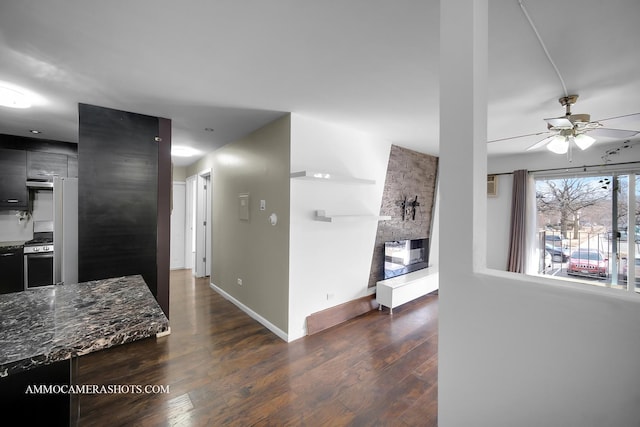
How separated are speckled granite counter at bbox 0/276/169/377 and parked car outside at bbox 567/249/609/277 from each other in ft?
18.9

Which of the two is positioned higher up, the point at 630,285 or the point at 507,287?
the point at 507,287

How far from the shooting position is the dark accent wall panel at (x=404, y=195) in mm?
4078

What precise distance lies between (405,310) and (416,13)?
367 cm

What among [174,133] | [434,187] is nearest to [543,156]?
[434,187]

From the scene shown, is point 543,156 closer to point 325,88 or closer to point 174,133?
point 325,88

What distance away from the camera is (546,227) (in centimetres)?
458

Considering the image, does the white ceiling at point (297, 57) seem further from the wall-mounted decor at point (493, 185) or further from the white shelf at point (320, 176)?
the wall-mounted decor at point (493, 185)

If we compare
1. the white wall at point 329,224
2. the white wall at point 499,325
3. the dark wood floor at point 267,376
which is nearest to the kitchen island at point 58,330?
the dark wood floor at point 267,376

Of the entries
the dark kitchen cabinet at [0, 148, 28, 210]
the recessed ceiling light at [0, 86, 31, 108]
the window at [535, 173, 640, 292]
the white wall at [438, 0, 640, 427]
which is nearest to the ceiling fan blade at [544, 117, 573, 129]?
the white wall at [438, 0, 640, 427]

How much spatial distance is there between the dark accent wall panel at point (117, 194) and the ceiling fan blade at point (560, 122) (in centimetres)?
387

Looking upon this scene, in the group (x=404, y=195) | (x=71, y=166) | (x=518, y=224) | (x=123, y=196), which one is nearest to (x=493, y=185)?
(x=518, y=224)

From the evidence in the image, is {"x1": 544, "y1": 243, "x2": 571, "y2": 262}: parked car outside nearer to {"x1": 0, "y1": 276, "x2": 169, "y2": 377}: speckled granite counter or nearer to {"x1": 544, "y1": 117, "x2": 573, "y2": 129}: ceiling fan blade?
{"x1": 544, "y1": 117, "x2": 573, "y2": 129}: ceiling fan blade

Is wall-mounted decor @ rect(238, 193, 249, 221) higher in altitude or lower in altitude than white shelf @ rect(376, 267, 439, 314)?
higher

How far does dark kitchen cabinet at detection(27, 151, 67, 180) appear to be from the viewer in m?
3.88
